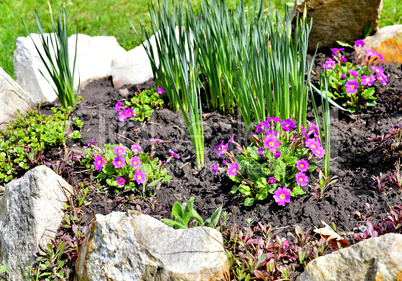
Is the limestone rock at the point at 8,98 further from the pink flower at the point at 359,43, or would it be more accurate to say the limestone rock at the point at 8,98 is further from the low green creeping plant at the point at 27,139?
the pink flower at the point at 359,43

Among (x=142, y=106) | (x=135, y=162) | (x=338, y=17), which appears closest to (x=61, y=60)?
(x=142, y=106)

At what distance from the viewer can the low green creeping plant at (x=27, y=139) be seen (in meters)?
2.86

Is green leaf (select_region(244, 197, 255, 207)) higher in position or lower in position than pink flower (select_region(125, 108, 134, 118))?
lower

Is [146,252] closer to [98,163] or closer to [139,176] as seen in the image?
[139,176]

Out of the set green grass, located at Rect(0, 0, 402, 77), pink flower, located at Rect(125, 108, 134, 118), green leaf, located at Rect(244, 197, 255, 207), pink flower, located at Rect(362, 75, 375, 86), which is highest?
green grass, located at Rect(0, 0, 402, 77)

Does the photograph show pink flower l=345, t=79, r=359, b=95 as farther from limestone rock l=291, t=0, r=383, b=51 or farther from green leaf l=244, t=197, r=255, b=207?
green leaf l=244, t=197, r=255, b=207

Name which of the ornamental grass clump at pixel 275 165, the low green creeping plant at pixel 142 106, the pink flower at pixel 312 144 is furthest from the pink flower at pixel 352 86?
the low green creeping plant at pixel 142 106

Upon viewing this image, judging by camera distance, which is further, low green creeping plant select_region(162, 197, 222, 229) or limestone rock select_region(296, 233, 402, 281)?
low green creeping plant select_region(162, 197, 222, 229)

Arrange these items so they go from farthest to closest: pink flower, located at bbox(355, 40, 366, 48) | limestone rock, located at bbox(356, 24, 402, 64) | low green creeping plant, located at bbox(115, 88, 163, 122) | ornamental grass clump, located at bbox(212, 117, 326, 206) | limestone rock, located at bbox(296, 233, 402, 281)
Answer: limestone rock, located at bbox(356, 24, 402, 64) < pink flower, located at bbox(355, 40, 366, 48) < low green creeping plant, located at bbox(115, 88, 163, 122) < ornamental grass clump, located at bbox(212, 117, 326, 206) < limestone rock, located at bbox(296, 233, 402, 281)

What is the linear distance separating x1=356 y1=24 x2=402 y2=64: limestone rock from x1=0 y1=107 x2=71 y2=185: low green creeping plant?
259 cm

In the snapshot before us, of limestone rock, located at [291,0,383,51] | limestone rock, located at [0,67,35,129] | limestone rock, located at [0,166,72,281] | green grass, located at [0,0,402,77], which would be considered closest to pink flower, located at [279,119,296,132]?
limestone rock, located at [0,166,72,281]

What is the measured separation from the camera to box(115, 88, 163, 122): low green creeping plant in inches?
123

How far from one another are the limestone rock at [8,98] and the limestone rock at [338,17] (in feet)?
8.15

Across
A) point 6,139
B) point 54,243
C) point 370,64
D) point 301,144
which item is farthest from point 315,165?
point 6,139
